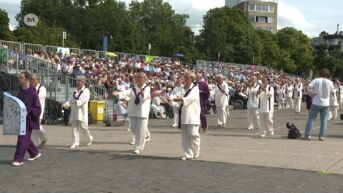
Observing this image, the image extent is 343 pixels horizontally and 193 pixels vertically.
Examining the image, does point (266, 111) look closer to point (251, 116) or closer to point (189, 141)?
point (251, 116)

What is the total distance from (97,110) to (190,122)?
388 inches

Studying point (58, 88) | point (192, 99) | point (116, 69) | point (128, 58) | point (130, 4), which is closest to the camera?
point (192, 99)

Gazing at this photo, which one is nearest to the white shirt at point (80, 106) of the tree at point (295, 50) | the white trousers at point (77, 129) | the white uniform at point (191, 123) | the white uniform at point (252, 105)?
the white trousers at point (77, 129)

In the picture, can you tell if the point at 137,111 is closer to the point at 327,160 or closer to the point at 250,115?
the point at 327,160

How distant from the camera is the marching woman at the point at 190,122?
36.6 feet

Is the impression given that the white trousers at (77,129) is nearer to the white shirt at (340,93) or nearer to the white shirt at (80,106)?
the white shirt at (80,106)

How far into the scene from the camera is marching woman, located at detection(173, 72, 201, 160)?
1116 cm

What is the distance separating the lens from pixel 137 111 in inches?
477

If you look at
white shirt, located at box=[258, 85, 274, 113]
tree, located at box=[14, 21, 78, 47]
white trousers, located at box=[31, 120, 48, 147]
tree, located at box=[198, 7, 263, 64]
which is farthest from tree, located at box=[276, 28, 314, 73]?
white trousers, located at box=[31, 120, 48, 147]

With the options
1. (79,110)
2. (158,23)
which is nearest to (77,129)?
(79,110)

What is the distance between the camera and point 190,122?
11102 mm

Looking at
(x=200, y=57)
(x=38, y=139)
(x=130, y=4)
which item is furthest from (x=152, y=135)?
(x=130, y=4)

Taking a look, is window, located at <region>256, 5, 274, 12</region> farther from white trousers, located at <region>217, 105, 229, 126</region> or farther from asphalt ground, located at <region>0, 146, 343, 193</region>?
asphalt ground, located at <region>0, 146, 343, 193</region>

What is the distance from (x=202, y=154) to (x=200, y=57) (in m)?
69.0
